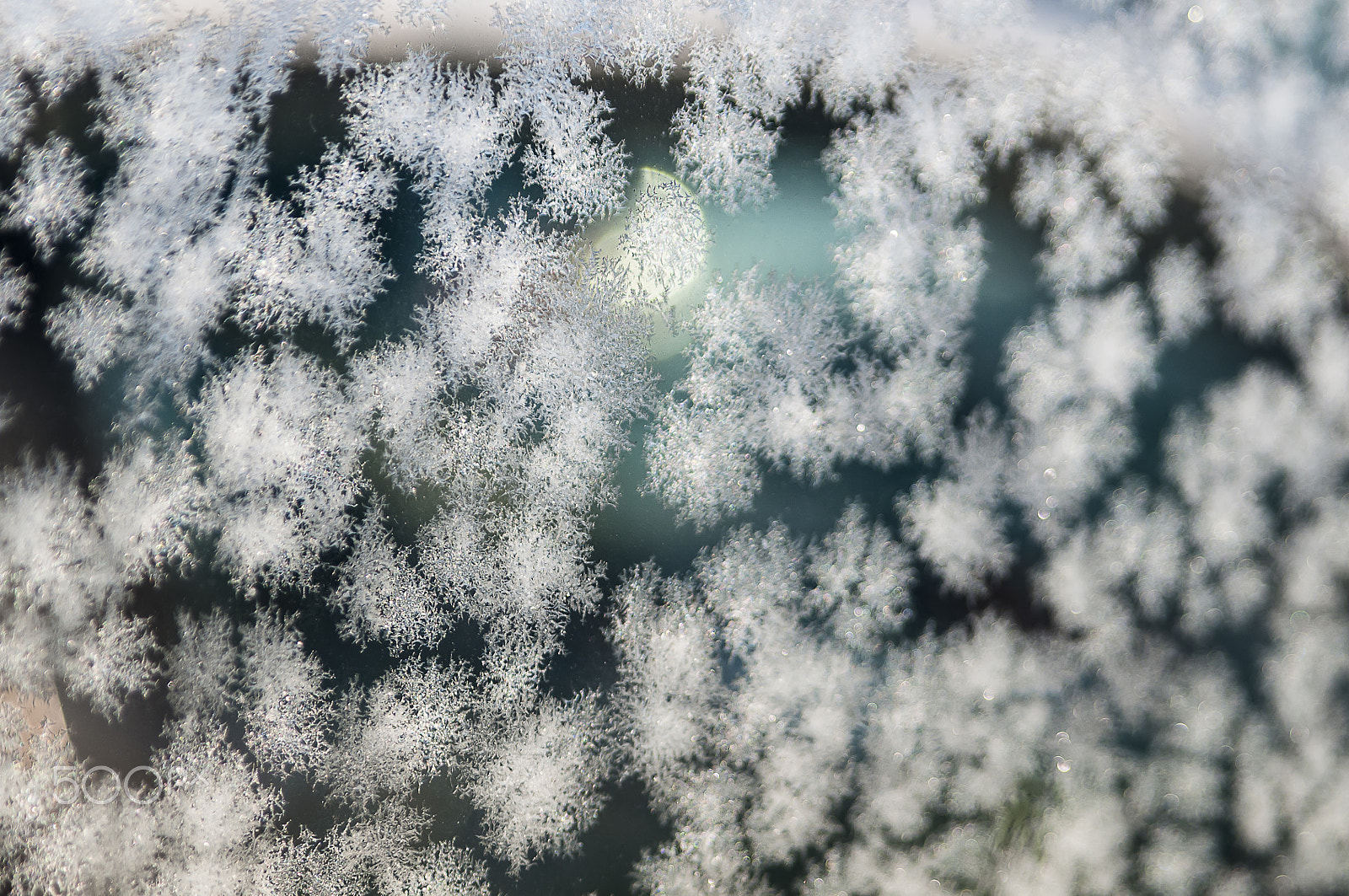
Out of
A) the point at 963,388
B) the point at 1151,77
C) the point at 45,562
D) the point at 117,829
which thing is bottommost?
the point at 117,829

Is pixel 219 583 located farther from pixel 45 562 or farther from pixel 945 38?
pixel 945 38

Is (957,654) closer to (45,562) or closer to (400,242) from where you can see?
(400,242)

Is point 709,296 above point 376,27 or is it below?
below

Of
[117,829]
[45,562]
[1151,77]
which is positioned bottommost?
[117,829]

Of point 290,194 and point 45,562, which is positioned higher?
point 290,194

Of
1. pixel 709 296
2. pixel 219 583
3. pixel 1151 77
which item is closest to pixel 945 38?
pixel 1151 77

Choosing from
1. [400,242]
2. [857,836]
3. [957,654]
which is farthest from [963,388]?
[400,242]
